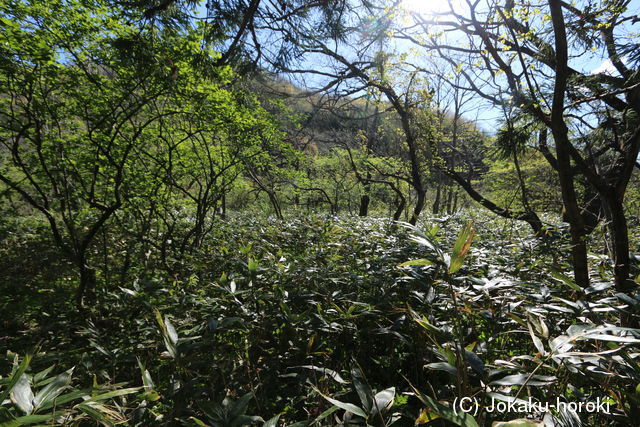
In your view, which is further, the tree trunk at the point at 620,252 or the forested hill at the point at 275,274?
the tree trunk at the point at 620,252

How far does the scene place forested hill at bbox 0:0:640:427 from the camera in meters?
1.02

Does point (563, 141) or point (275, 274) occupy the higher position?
point (563, 141)

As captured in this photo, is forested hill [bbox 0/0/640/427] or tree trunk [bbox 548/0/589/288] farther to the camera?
tree trunk [bbox 548/0/589/288]

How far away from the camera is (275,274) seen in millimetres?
2355

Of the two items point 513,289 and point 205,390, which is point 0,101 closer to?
point 205,390

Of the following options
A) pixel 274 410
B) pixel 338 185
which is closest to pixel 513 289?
pixel 274 410

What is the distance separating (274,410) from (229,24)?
13.6ft

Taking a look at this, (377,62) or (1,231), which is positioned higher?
(377,62)

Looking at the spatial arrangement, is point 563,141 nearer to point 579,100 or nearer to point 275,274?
point 579,100

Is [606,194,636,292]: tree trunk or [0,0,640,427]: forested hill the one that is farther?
[606,194,636,292]: tree trunk

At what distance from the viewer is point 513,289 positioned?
1.83 meters

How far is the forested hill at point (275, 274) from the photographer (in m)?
1.02

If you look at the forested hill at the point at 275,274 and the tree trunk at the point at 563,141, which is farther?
the tree trunk at the point at 563,141

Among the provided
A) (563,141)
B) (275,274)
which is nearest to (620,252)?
(563,141)
